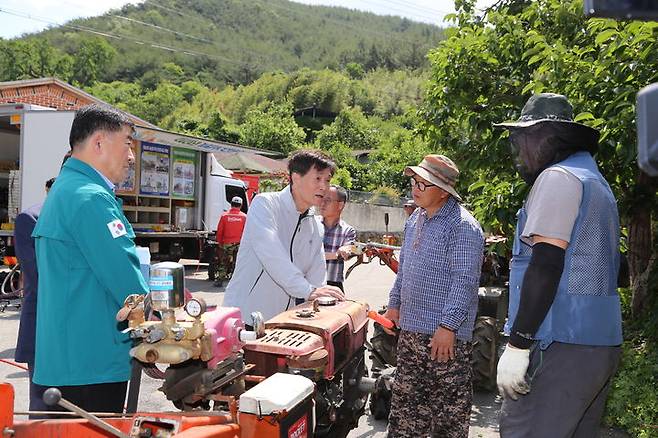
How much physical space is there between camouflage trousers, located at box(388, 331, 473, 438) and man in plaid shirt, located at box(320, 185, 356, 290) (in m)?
2.43

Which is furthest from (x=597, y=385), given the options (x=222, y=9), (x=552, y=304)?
(x=222, y=9)

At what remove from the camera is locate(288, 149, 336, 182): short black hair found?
3.80 m

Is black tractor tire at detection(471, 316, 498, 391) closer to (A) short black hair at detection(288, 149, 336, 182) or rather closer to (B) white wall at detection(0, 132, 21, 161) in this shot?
(A) short black hair at detection(288, 149, 336, 182)

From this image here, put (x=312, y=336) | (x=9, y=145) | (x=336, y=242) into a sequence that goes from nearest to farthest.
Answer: (x=312, y=336) → (x=336, y=242) → (x=9, y=145)

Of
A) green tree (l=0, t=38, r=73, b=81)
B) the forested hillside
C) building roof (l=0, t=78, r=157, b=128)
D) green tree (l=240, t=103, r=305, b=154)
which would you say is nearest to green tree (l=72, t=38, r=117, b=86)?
the forested hillside

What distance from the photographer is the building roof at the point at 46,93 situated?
2366 cm

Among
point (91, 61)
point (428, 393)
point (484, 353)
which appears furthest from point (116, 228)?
point (91, 61)

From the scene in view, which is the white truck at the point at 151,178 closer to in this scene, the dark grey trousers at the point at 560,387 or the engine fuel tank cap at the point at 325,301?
the engine fuel tank cap at the point at 325,301

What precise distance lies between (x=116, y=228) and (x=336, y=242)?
4.09 m

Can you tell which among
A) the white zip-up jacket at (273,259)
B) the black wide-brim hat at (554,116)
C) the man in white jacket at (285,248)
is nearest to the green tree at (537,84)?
the black wide-brim hat at (554,116)

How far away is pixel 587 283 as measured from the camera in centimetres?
263

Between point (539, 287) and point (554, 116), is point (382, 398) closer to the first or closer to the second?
point (539, 287)

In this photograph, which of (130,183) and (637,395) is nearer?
(637,395)

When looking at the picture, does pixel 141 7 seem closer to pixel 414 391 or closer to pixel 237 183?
pixel 237 183
